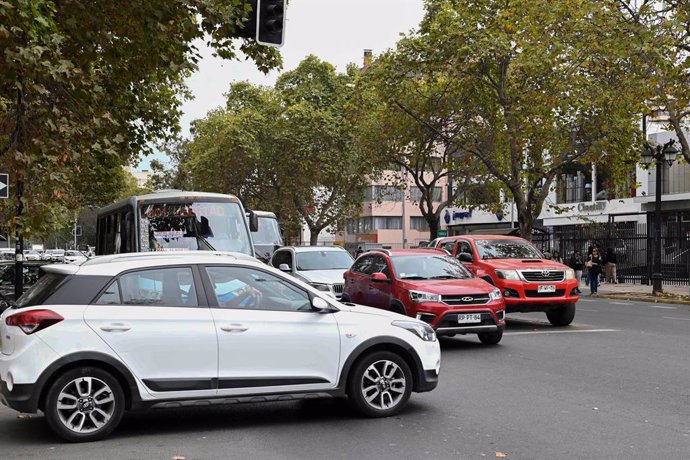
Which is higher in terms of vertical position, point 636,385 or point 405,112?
point 405,112

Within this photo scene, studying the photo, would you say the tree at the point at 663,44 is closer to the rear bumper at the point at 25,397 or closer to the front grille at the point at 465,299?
the front grille at the point at 465,299

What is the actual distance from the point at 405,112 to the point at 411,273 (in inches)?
838

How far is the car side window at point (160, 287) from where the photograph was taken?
23.6ft

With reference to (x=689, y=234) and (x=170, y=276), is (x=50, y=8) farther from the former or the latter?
(x=689, y=234)

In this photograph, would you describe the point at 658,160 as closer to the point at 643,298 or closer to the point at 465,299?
the point at 643,298

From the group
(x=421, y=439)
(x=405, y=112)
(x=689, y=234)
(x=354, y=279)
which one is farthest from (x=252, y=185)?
(x=421, y=439)

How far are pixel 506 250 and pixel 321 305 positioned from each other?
10.00m

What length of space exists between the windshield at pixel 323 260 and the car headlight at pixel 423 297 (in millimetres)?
7255

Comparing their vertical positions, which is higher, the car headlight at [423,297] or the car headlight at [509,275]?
the car headlight at [509,275]

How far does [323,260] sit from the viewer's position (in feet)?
66.1

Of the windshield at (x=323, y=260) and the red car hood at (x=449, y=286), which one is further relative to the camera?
the windshield at (x=323, y=260)

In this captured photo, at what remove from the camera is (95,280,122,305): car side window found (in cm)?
704

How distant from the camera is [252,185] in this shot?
5084cm

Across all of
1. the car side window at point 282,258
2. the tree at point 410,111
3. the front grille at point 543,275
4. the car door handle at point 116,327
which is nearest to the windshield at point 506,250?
the front grille at point 543,275
